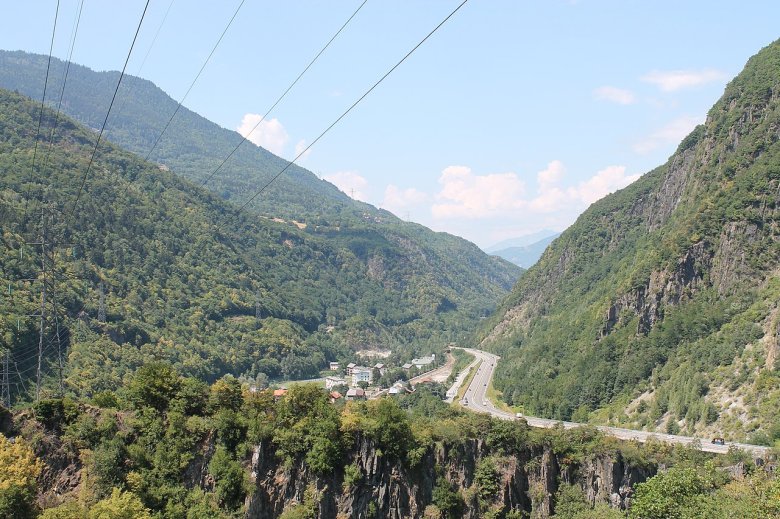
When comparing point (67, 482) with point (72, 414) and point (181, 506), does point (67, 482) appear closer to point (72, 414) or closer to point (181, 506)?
point (72, 414)

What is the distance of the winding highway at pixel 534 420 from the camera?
76.3 meters

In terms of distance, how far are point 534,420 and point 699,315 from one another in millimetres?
35517

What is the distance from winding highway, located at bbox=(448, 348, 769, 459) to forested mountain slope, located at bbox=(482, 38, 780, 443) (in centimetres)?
428

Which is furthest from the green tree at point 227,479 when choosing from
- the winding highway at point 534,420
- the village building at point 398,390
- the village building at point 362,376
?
the village building at point 362,376

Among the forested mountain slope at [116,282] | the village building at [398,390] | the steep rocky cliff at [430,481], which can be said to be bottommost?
the steep rocky cliff at [430,481]

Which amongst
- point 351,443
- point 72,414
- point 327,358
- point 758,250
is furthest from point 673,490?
point 327,358

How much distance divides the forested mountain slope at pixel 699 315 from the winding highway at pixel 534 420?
428 centimetres

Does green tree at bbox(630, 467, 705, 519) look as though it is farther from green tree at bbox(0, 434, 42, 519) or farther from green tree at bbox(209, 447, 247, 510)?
green tree at bbox(0, 434, 42, 519)

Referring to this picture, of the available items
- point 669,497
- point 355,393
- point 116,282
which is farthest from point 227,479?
point 116,282

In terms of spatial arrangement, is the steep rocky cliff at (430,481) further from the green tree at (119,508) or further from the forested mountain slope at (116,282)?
the forested mountain slope at (116,282)

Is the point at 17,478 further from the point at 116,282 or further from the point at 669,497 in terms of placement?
the point at 116,282

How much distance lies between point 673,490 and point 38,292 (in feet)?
308

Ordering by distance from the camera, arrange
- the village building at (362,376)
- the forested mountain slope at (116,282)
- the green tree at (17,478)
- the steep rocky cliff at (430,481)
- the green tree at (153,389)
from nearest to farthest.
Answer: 1. the green tree at (17,478)
2. the green tree at (153,389)
3. the steep rocky cliff at (430,481)
4. the forested mountain slope at (116,282)
5. the village building at (362,376)

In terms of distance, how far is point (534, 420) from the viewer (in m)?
103
